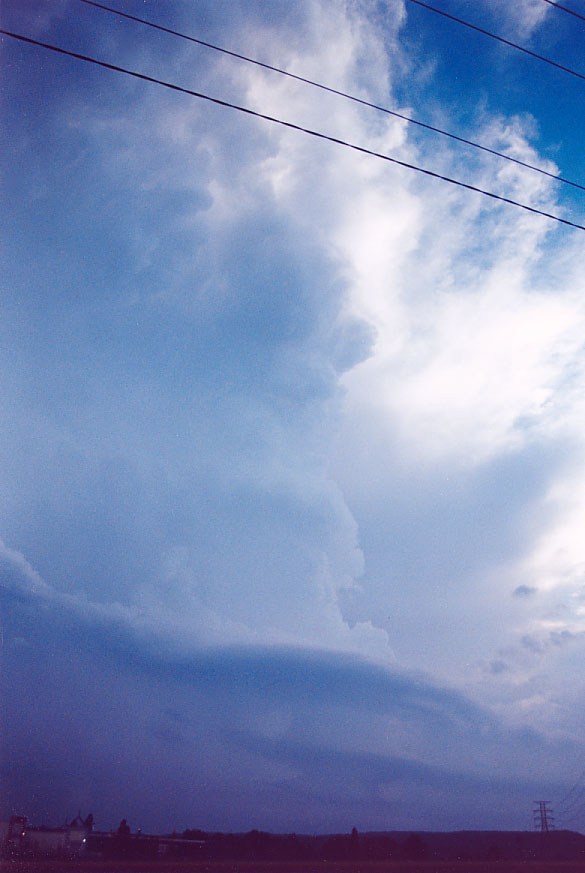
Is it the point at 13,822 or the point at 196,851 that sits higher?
the point at 13,822

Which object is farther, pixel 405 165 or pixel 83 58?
pixel 405 165

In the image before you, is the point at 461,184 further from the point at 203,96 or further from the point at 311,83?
the point at 203,96

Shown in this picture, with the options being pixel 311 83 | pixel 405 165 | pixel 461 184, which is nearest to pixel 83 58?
pixel 311 83

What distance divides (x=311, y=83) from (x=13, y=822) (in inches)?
2217

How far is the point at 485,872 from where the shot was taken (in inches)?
2026

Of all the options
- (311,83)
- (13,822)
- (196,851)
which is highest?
(311,83)

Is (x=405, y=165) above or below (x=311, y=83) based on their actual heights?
below

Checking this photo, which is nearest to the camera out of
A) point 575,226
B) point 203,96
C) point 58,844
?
point 203,96

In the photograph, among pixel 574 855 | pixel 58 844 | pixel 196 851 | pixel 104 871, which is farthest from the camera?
pixel 574 855

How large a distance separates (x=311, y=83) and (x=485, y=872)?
6024 cm

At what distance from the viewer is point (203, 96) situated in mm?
8898

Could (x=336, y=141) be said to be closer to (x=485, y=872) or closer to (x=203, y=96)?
(x=203, y=96)

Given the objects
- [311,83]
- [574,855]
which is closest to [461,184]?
[311,83]

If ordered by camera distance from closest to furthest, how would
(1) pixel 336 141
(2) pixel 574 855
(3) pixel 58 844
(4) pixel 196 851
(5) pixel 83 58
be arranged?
(5) pixel 83 58 → (1) pixel 336 141 → (3) pixel 58 844 → (4) pixel 196 851 → (2) pixel 574 855
